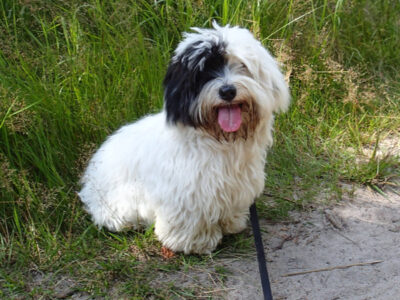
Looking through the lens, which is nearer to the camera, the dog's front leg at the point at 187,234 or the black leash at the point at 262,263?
the black leash at the point at 262,263

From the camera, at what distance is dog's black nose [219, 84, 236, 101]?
220cm

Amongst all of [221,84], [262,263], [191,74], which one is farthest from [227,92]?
[262,263]

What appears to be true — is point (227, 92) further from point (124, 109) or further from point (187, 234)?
point (124, 109)

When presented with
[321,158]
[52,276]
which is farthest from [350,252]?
[52,276]

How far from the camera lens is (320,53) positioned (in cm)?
396

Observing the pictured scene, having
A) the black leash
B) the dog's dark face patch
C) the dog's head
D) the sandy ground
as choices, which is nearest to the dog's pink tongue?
the dog's head

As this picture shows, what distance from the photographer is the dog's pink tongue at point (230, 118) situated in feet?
7.48

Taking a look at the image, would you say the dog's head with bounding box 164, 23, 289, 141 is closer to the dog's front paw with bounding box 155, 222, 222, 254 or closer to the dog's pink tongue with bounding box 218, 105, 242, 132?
the dog's pink tongue with bounding box 218, 105, 242, 132

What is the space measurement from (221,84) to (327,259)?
1.24 meters

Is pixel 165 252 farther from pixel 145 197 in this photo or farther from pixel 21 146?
pixel 21 146

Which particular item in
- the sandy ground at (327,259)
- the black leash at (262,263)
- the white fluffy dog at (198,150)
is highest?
the white fluffy dog at (198,150)

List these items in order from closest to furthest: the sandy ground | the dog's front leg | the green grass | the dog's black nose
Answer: the dog's black nose → the sandy ground → the dog's front leg → the green grass

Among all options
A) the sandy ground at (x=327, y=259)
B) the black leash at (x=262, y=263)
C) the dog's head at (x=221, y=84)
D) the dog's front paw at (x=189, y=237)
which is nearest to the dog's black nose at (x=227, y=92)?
the dog's head at (x=221, y=84)

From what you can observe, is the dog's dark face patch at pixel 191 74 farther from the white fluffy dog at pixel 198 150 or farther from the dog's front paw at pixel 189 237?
the dog's front paw at pixel 189 237
